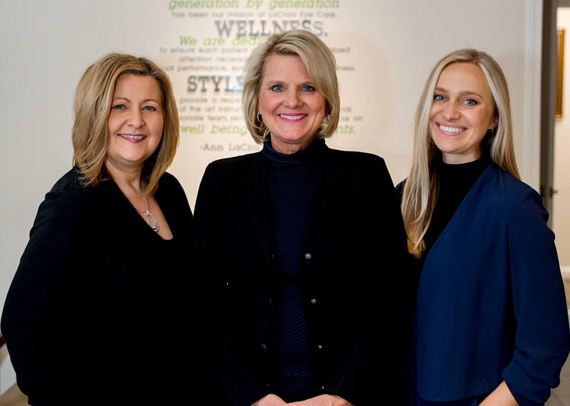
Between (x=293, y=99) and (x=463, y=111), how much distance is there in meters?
0.59

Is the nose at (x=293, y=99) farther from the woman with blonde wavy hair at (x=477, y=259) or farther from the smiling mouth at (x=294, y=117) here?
the woman with blonde wavy hair at (x=477, y=259)

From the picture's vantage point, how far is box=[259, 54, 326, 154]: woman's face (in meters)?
1.57

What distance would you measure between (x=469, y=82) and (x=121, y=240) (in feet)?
4.05

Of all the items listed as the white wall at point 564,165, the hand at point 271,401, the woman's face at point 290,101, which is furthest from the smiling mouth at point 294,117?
the white wall at point 564,165

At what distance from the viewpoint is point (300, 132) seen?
1570 millimetres

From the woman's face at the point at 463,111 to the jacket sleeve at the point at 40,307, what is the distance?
1.24 m

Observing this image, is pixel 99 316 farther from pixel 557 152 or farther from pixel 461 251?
pixel 557 152

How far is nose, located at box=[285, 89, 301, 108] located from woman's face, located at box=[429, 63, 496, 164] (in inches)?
20.7

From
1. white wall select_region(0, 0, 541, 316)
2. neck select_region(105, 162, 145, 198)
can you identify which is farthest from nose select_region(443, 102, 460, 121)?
white wall select_region(0, 0, 541, 316)

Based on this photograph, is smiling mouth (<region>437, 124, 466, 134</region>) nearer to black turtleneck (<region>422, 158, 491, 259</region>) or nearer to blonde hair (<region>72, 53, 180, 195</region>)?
black turtleneck (<region>422, 158, 491, 259</region>)

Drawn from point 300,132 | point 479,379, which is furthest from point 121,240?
point 479,379

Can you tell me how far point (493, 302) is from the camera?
61.4 inches

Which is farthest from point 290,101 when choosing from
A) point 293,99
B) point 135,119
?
point 135,119

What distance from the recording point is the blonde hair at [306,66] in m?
1.55
